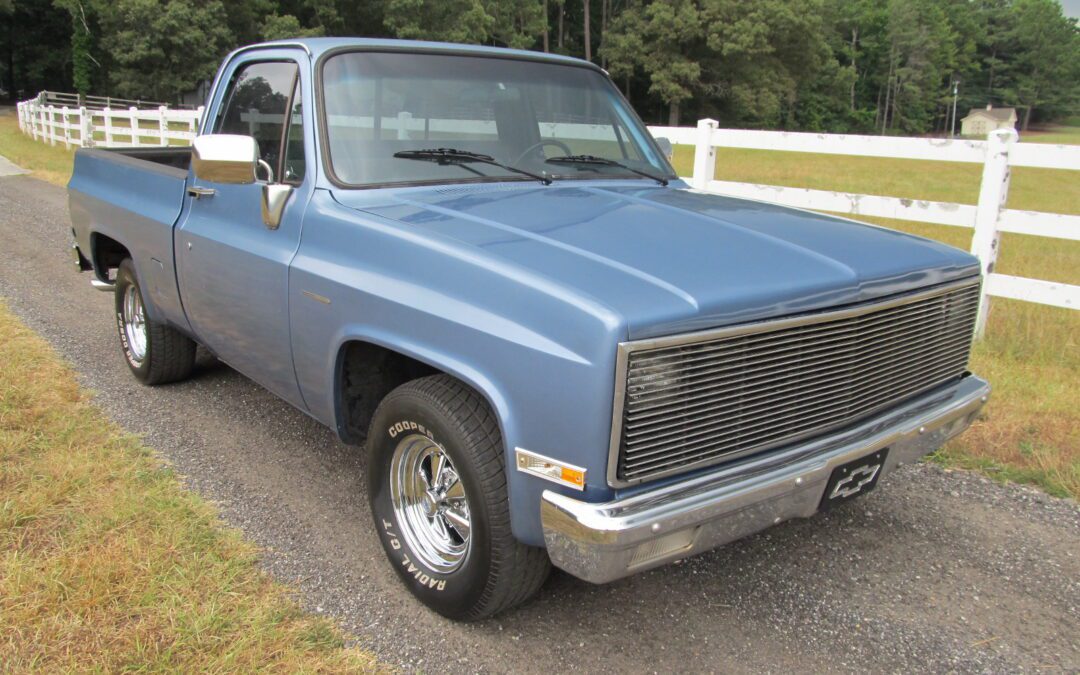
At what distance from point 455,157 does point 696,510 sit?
1.87 m

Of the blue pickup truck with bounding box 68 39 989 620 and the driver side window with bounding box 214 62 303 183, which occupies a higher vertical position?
the driver side window with bounding box 214 62 303 183

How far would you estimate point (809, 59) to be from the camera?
66.6 metres

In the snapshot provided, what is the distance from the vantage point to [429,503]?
2912 millimetres

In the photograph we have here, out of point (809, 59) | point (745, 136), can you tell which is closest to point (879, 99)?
point (809, 59)

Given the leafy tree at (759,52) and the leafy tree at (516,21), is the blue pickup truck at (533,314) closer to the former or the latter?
the leafy tree at (516,21)

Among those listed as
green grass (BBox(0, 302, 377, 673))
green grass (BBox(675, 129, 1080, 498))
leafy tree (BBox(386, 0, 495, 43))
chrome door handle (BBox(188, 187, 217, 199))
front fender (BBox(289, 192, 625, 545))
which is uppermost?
leafy tree (BBox(386, 0, 495, 43))

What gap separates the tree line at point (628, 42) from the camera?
155ft

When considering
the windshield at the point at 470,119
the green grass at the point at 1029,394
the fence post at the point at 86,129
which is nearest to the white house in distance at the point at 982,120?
the fence post at the point at 86,129

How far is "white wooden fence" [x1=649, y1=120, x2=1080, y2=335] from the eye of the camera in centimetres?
534

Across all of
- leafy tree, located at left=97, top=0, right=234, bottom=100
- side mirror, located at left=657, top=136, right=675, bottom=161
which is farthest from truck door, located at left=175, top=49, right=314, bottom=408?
leafy tree, located at left=97, top=0, right=234, bottom=100

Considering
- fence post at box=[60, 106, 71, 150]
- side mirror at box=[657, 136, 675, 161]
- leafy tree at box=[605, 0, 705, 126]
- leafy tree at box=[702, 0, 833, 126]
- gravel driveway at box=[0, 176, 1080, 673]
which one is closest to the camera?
gravel driveway at box=[0, 176, 1080, 673]

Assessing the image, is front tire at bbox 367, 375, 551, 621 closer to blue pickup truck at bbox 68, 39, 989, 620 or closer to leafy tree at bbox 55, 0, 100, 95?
blue pickup truck at bbox 68, 39, 989, 620

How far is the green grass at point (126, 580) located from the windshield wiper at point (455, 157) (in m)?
1.66

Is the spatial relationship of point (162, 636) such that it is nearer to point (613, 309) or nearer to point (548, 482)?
point (548, 482)
